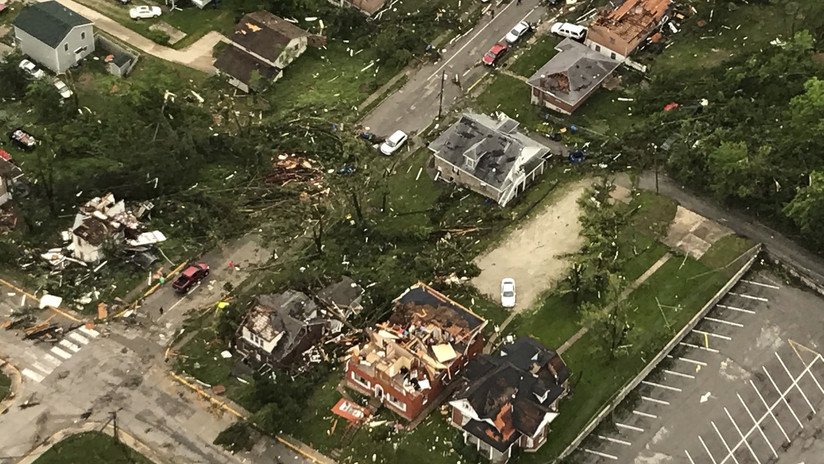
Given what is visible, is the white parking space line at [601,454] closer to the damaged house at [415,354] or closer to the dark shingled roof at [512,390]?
the dark shingled roof at [512,390]

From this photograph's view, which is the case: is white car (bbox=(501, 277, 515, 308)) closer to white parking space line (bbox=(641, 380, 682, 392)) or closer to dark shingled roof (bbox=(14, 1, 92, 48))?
white parking space line (bbox=(641, 380, 682, 392))

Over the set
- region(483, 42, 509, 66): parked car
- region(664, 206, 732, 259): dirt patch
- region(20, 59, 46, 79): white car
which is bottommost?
region(664, 206, 732, 259): dirt patch

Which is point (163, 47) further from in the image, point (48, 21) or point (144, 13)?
point (48, 21)

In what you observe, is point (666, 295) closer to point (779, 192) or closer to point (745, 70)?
point (779, 192)

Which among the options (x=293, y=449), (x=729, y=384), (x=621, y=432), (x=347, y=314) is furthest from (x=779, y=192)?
(x=293, y=449)

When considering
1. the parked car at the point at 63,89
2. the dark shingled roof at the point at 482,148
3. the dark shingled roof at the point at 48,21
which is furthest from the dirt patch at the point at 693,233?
the dark shingled roof at the point at 48,21

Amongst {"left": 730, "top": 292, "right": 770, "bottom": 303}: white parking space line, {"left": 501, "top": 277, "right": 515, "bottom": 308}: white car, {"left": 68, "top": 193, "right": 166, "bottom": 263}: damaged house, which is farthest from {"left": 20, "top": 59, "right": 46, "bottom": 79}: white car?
{"left": 730, "top": 292, "right": 770, "bottom": 303}: white parking space line
